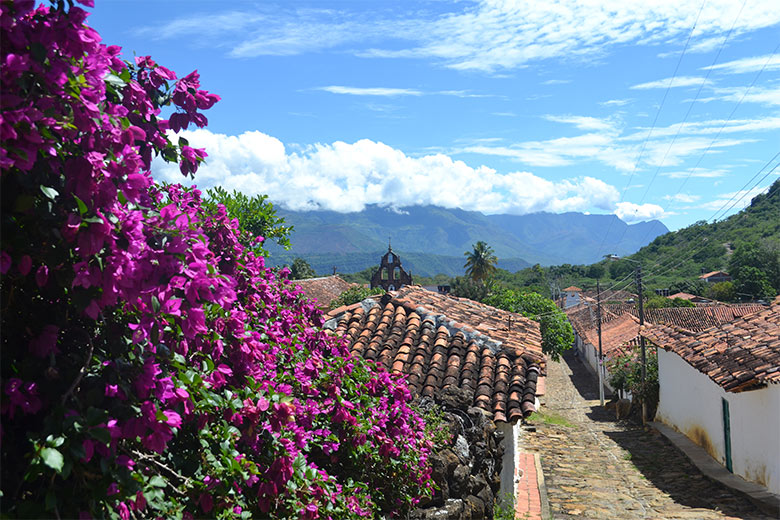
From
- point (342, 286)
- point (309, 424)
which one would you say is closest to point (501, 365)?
point (309, 424)

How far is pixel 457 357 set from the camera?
475 inches

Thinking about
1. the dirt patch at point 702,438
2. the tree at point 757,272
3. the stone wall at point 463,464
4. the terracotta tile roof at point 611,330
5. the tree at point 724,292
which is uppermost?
the tree at point 757,272

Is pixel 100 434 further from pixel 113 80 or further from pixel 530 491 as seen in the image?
pixel 530 491

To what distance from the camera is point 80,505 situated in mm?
2580

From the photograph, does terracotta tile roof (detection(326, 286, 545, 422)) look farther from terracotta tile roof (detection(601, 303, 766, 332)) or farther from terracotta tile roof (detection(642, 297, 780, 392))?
terracotta tile roof (detection(601, 303, 766, 332))

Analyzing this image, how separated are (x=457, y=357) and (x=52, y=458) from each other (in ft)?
33.2

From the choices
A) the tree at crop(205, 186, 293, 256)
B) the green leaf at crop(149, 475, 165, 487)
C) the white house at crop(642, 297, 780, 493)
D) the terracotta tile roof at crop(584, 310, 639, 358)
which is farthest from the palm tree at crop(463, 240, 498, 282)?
the green leaf at crop(149, 475, 165, 487)

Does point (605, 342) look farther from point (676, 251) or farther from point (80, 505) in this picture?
point (676, 251)

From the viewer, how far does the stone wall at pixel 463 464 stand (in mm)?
7238

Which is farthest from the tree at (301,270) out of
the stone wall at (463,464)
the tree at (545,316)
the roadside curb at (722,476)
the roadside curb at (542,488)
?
the stone wall at (463,464)

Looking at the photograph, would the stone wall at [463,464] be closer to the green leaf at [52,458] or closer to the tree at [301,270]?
the green leaf at [52,458]

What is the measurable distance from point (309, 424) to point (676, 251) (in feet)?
334

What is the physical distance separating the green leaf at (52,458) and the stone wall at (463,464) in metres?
4.74

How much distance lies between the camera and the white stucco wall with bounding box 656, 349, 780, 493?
14.2m
